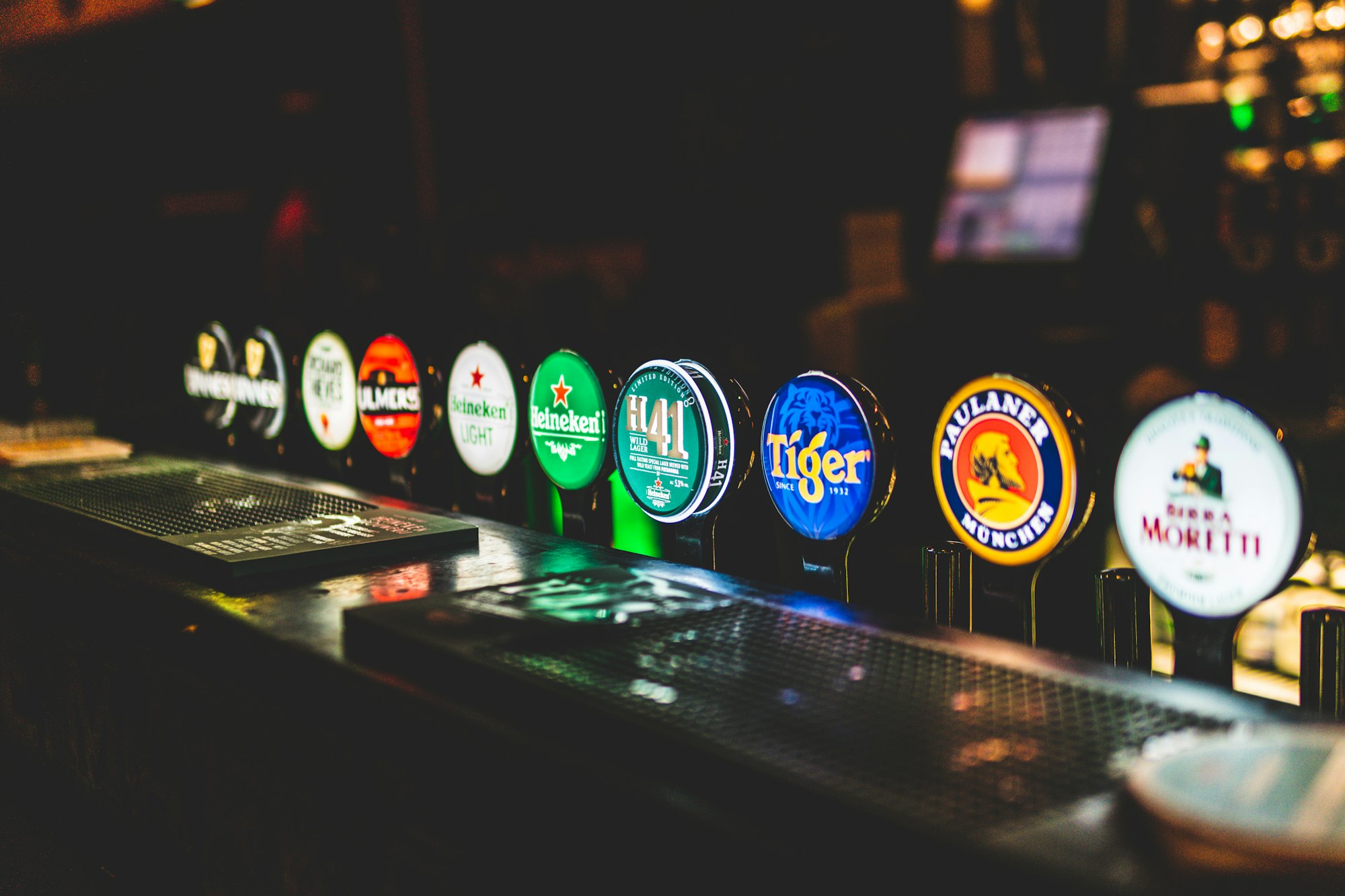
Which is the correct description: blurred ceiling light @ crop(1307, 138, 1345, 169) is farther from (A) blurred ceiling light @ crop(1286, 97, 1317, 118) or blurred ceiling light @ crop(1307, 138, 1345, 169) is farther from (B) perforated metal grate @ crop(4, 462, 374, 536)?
(B) perforated metal grate @ crop(4, 462, 374, 536)

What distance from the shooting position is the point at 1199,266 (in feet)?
18.5

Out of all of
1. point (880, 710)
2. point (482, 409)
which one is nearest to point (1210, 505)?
point (880, 710)

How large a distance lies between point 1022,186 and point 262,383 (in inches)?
176

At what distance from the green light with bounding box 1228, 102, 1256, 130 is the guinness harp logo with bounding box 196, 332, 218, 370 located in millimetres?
4960

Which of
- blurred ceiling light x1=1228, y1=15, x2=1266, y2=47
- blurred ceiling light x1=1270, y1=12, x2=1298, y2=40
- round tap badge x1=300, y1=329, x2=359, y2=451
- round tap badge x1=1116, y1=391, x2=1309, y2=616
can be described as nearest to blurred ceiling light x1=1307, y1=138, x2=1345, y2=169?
blurred ceiling light x1=1270, y1=12, x2=1298, y2=40

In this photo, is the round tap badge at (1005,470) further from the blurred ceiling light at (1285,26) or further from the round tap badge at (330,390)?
the blurred ceiling light at (1285,26)

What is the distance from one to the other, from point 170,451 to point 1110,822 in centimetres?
391

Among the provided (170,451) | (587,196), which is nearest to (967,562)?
(170,451)

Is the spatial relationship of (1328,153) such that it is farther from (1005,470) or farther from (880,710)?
(880,710)

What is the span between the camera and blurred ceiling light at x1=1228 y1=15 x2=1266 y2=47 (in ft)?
18.8

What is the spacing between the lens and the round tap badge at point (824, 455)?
208cm

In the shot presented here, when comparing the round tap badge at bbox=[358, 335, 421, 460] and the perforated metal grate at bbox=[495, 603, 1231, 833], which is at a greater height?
the round tap badge at bbox=[358, 335, 421, 460]

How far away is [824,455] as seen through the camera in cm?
215

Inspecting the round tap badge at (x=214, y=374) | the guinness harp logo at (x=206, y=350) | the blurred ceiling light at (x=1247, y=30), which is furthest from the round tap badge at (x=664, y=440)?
the blurred ceiling light at (x=1247, y=30)
